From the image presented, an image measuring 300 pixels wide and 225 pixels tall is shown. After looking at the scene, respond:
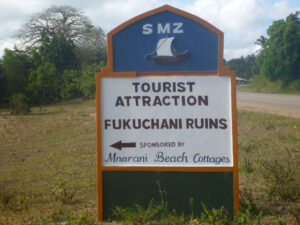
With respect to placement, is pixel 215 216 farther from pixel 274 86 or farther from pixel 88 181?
pixel 274 86

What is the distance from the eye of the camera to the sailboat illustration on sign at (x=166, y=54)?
3.70 m

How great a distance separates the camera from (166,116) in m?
3.77

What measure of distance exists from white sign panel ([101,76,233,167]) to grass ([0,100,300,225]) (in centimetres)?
61

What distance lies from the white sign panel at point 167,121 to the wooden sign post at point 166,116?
1 centimetres

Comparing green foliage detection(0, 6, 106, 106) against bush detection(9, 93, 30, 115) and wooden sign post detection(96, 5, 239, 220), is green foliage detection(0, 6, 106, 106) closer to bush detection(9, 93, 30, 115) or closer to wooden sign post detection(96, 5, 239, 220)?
bush detection(9, 93, 30, 115)

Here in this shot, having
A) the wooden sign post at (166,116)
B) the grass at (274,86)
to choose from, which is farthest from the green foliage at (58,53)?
the wooden sign post at (166,116)

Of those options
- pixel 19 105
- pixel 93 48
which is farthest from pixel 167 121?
pixel 93 48

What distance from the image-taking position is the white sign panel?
371 centimetres

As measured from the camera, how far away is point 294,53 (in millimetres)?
34219

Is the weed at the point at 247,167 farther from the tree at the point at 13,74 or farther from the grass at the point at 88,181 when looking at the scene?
the tree at the point at 13,74

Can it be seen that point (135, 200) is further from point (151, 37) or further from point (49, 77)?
point (49, 77)

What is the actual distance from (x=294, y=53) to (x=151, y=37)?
3459 cm

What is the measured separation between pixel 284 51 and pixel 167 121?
114ft

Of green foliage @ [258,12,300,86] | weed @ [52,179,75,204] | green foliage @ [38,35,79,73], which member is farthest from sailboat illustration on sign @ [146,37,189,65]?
green foliage @ [38,35,79,73]
